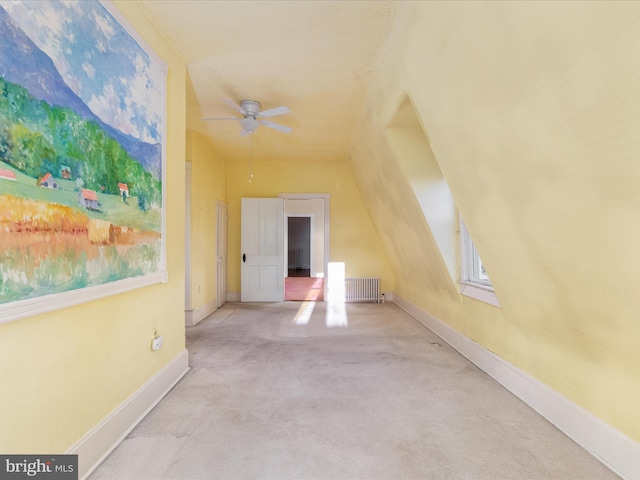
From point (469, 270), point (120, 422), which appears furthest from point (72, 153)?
point (469, 270)

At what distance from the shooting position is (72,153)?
1525 millimetres

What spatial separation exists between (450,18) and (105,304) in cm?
243

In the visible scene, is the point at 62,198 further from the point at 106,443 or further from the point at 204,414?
the point at 204,414

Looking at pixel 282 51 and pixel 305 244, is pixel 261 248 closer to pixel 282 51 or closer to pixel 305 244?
pixel 282 51

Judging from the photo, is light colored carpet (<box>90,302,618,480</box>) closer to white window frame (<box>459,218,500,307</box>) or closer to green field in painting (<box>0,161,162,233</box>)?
white window frame (<box>459,218,500,307</box>)

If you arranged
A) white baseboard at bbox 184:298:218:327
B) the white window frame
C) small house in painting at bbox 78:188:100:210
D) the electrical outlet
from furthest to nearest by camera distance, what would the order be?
white baseboard at bbox 184:298:218:327
the white window frame
the electrical outlet
small house in painting at bbox 78:188:100:210

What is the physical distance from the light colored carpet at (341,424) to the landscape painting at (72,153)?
3.13 ft

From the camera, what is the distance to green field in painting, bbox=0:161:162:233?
1.25 metres

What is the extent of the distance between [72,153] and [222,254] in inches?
175

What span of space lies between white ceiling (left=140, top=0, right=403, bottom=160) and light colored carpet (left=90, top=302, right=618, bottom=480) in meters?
2.70

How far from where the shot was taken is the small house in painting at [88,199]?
159cm

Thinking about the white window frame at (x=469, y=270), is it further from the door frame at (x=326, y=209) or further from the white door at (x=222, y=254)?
the white door at (x=222, y=254)

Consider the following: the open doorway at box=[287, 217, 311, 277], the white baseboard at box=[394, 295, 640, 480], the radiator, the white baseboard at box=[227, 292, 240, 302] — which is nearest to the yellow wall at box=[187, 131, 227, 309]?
the white baseboard at box=[227, 292, 240, 302]

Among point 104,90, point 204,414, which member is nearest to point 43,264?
point 104,90
